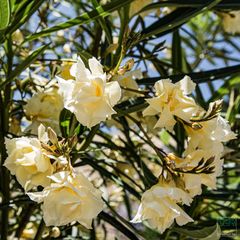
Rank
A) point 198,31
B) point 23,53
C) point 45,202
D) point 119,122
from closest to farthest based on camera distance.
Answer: point 45,202 → point 119,122 → point 23,53 → point 198,31

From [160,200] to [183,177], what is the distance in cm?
6

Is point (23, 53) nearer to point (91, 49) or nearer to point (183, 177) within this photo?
point (91, 49)

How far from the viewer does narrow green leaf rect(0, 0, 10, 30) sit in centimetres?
96

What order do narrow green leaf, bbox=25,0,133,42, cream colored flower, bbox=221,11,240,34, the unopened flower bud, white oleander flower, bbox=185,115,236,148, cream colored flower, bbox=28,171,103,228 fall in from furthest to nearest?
cream colored flower, bbox=221,11,240,34 < the unopened flower bud < narrow green leaf, bbox=25,0,133,42 < white oleander flower, bbox=185,115,236,148 < cream colored flower, bbox=28,171,103,228

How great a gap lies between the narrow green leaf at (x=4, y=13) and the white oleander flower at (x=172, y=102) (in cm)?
27

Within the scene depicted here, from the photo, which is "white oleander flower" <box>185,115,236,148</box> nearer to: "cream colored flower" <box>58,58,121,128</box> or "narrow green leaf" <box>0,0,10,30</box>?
"cream colored flower" <box>58,58,121,128</box>

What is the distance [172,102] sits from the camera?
88cm

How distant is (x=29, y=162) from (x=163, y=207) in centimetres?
19

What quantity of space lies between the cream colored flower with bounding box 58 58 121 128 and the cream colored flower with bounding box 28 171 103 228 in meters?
0.08

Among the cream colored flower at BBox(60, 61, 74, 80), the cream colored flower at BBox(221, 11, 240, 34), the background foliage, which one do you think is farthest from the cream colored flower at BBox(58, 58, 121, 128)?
the cream colored flower at BBox(221, 11, 240, 34)

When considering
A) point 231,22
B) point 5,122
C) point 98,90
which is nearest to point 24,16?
point 5,122

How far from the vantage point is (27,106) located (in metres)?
1.15

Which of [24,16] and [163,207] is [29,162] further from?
[24,16]

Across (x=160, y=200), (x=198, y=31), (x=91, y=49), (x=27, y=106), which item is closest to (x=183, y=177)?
(x=160, y=200)
